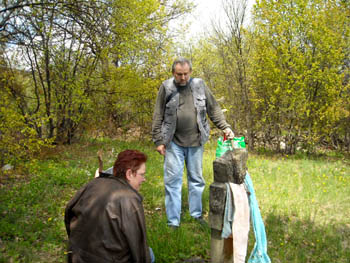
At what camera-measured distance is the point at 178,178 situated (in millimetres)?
Answer: 3762

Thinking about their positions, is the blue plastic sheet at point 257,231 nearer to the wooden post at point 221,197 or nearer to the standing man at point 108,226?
the wooden post at point 221,197

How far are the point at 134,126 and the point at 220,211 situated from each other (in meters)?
9.50

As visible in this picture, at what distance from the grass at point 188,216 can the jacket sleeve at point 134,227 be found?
1.29 metres

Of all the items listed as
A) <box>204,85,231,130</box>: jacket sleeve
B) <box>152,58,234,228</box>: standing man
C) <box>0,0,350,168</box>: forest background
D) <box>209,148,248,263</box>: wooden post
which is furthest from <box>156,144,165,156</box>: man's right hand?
<box>0,0,350,168</box>: forest background

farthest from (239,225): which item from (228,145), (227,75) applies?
(227,75)

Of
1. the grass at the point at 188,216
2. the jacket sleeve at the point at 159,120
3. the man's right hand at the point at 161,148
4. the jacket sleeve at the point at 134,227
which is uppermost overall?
the jacket sleeve at the point at 159,120

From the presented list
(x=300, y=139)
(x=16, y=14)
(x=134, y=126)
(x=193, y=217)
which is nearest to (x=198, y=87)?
(x=193, y=217)

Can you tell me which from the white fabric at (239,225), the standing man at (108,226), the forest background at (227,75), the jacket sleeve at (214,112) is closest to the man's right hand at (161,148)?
the jacket sleeve at (214,112)

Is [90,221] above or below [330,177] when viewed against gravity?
above

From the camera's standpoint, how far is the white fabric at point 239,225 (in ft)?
7.90

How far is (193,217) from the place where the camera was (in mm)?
3990

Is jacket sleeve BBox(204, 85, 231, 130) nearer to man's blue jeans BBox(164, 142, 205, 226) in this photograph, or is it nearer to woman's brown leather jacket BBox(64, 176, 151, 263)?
man's blue jeans BBox(164, 142, 205, 226)

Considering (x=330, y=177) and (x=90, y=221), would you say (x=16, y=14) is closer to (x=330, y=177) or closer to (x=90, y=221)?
(x=90, y=221)

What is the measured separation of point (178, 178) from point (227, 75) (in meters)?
7.56
